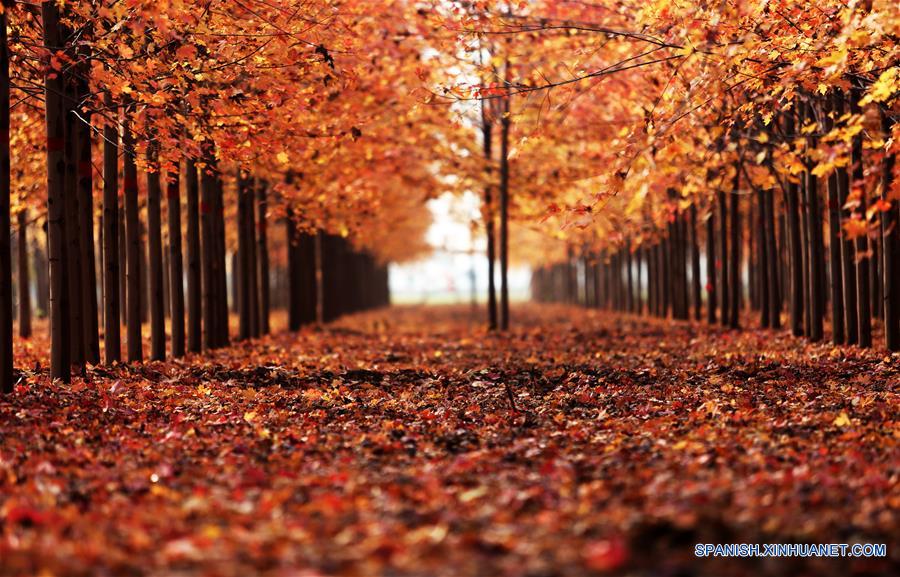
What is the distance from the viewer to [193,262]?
713 inches

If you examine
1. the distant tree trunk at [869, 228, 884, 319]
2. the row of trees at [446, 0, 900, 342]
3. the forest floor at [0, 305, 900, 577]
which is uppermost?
the row of trees at [446, 0, 900, 342]

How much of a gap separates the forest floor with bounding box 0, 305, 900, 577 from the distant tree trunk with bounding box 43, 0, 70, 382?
2.13 ft

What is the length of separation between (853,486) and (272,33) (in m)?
10.4

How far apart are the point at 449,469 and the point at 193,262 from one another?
12.0 metres

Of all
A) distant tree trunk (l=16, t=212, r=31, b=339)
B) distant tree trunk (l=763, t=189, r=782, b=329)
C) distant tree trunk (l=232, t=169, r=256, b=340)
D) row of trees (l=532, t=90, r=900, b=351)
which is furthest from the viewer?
distant tree trunk (l=232, t=169, r=256, b=340)

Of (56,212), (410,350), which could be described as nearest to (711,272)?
(410,350)

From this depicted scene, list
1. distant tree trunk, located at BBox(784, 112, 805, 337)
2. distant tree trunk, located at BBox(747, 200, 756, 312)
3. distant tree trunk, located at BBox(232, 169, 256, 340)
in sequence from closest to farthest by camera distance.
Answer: distant tree trunk, located at BBox(784, 112, 805, 337) → distant tree trunk, located at BBox(232, 169, 256, 340) → distant tree trunk, located at BBox(747, 200, 756, 312)

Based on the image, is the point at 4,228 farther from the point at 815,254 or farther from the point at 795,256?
the point at 795,256

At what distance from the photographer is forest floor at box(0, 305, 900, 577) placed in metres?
5.31

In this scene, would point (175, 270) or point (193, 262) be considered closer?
point (175, 270)

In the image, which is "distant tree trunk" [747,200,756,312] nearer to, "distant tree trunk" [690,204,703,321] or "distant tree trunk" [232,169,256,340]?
"distant tree trunk" [690,204,703,321]

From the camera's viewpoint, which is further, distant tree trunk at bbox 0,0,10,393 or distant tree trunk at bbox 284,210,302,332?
distant tree trunk at bbox 284,210,302,332

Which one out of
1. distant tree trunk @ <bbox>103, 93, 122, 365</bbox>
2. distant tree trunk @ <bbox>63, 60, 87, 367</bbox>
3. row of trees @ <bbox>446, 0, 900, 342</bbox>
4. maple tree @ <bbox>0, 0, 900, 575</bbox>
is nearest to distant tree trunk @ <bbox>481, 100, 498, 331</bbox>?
row of trees @ <bbox>446, 0, 900, 342</bbox>

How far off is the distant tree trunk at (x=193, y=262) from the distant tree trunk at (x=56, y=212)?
18.4 feet
